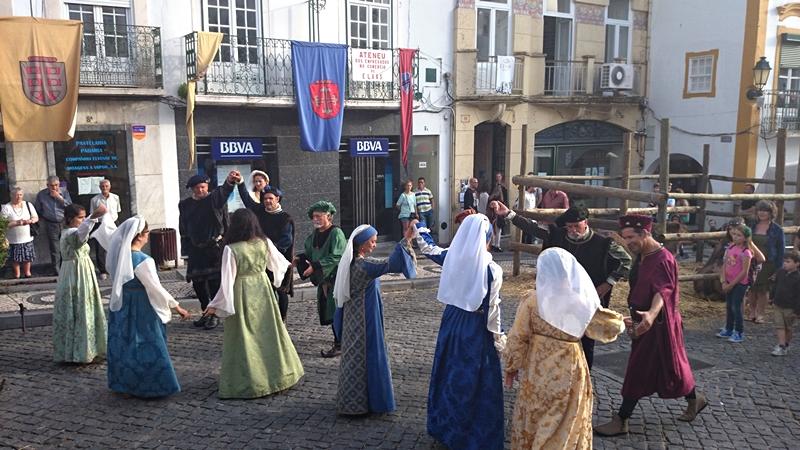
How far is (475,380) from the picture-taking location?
193 inches

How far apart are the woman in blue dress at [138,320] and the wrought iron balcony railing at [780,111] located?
16.7 metres

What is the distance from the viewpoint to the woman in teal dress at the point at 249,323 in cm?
607

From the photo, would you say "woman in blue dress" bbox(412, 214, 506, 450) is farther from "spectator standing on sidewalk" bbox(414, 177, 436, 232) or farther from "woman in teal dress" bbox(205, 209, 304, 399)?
"spectator standing on sidewalk" bbox(414, 177, 436, 232)

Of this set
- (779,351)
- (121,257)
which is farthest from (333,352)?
(779,351)

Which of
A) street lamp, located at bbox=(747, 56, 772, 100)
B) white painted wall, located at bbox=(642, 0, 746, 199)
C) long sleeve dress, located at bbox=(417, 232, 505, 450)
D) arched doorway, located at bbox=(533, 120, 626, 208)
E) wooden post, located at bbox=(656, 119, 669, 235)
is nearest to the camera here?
long sleeve dress, located at bbox=(417, 232, 505, 450)

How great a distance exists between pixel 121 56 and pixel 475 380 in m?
10.1

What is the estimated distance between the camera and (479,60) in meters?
16.9

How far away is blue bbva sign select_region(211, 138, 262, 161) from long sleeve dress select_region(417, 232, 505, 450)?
380 inches

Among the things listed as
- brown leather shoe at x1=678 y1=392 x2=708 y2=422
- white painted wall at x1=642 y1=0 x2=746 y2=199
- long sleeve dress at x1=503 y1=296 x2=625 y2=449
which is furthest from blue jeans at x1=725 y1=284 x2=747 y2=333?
white painted wall at x1=642 y1=0 x2=746 y2=199

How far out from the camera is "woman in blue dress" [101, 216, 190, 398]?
6.00 m

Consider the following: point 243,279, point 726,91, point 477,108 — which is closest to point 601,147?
point 726,91

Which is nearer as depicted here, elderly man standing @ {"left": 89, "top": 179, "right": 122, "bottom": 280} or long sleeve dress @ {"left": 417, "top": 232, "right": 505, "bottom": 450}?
long sleeve dress @ {"left": 417, "top": 232, "right": 505, "bottom": 450}

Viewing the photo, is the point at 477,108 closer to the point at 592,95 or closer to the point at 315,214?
the point at 592,95

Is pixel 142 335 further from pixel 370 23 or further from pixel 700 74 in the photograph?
pixel 700 74
